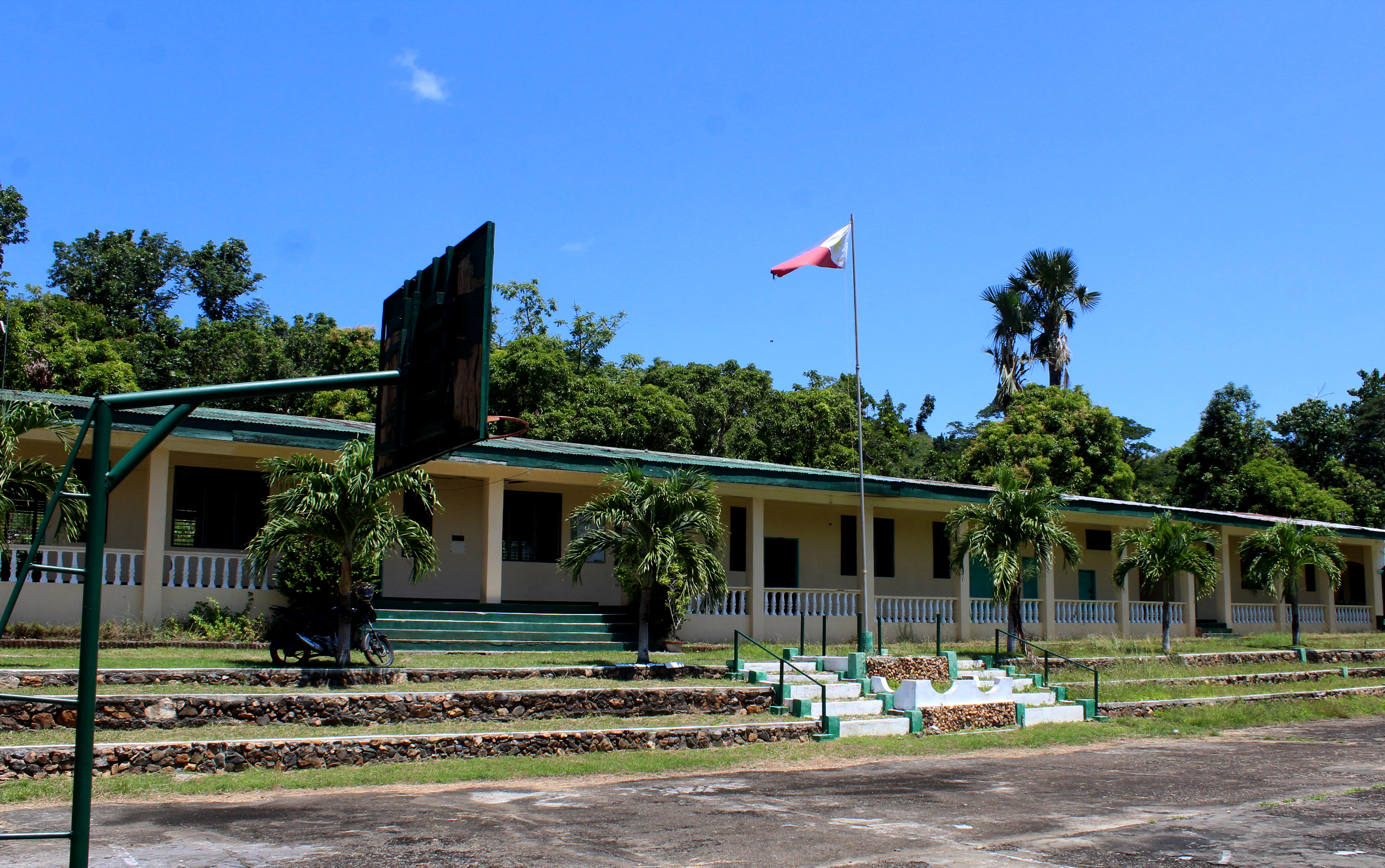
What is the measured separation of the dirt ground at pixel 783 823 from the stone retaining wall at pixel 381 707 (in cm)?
243

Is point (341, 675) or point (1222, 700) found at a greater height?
point (341, 675)

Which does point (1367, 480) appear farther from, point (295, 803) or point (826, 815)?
point (295, 803)

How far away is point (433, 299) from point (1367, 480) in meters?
45.0

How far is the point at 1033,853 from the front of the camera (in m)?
8.45

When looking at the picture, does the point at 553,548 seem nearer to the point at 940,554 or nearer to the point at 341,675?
the point at 341,675

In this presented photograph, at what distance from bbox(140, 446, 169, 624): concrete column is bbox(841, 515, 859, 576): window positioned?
552 inches

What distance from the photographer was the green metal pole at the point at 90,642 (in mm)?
4535

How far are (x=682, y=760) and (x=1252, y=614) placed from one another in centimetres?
2444

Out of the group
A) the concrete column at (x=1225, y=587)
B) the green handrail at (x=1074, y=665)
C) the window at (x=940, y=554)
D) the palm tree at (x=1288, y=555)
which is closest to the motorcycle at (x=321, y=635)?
the green handrail at (x=1074, y=665)

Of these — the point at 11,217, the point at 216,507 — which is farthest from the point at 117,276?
the point at 216,507

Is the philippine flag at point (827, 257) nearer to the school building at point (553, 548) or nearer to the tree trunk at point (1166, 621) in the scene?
the school building at point (553, 548)

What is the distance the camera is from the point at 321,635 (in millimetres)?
15180

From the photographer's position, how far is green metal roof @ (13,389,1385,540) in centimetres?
1664

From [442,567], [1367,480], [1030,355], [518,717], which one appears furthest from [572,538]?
[1367,480]
